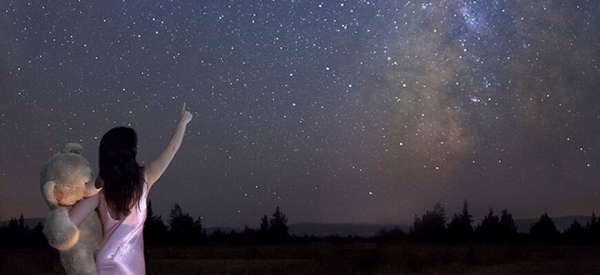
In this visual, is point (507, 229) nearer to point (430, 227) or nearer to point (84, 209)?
point (430, 227)

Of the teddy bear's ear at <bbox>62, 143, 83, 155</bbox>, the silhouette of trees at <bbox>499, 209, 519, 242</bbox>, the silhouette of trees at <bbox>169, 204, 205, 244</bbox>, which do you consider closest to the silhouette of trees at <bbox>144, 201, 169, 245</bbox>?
the silhouette of trees at <bbox>169, 204, 205, 244</bbox>

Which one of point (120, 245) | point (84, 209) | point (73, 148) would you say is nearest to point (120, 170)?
point (84, 209)

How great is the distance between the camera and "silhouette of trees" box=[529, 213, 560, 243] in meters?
35.0

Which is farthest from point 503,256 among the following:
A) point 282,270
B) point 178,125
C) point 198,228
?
point 178,125

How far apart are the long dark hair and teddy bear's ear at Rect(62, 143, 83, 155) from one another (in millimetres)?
494

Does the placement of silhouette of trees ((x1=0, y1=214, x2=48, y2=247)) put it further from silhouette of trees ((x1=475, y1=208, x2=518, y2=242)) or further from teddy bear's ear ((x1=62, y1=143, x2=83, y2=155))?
teddy bear's ear ((x1=62, y1=143, x2=83, y2=155))

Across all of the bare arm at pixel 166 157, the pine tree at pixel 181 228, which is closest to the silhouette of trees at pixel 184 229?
the pine tree at pixel 181 228

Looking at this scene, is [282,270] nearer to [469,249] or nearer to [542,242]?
[469,249]

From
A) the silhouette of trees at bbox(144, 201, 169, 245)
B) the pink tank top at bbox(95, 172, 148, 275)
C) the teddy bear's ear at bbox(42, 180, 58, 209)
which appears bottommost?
the pink tank top at bbox(95, 172, 148, 275)

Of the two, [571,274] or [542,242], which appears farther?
[542,242]

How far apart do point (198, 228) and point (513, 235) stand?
43.1 ft

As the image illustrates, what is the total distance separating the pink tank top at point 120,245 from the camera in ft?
17.0

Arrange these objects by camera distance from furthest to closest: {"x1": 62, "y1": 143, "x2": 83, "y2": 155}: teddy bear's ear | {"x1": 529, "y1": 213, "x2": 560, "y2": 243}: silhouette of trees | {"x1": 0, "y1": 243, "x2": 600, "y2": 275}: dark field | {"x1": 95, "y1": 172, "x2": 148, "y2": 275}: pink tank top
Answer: {"x1": 529, "y1": 213, "x2": 560, "y2": 243}: silhouette of trees < {"x1": 0, "y1": 243, "x2": 600, "y2": 275}: dark field < {"x1": 62, "y1": 143, "x2": 83, "y2": 155}: teddy bear's ear < {"x1": 95, "y1": 172, "x2": 148, "y2": 275}: pink tank top

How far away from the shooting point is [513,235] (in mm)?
36781
